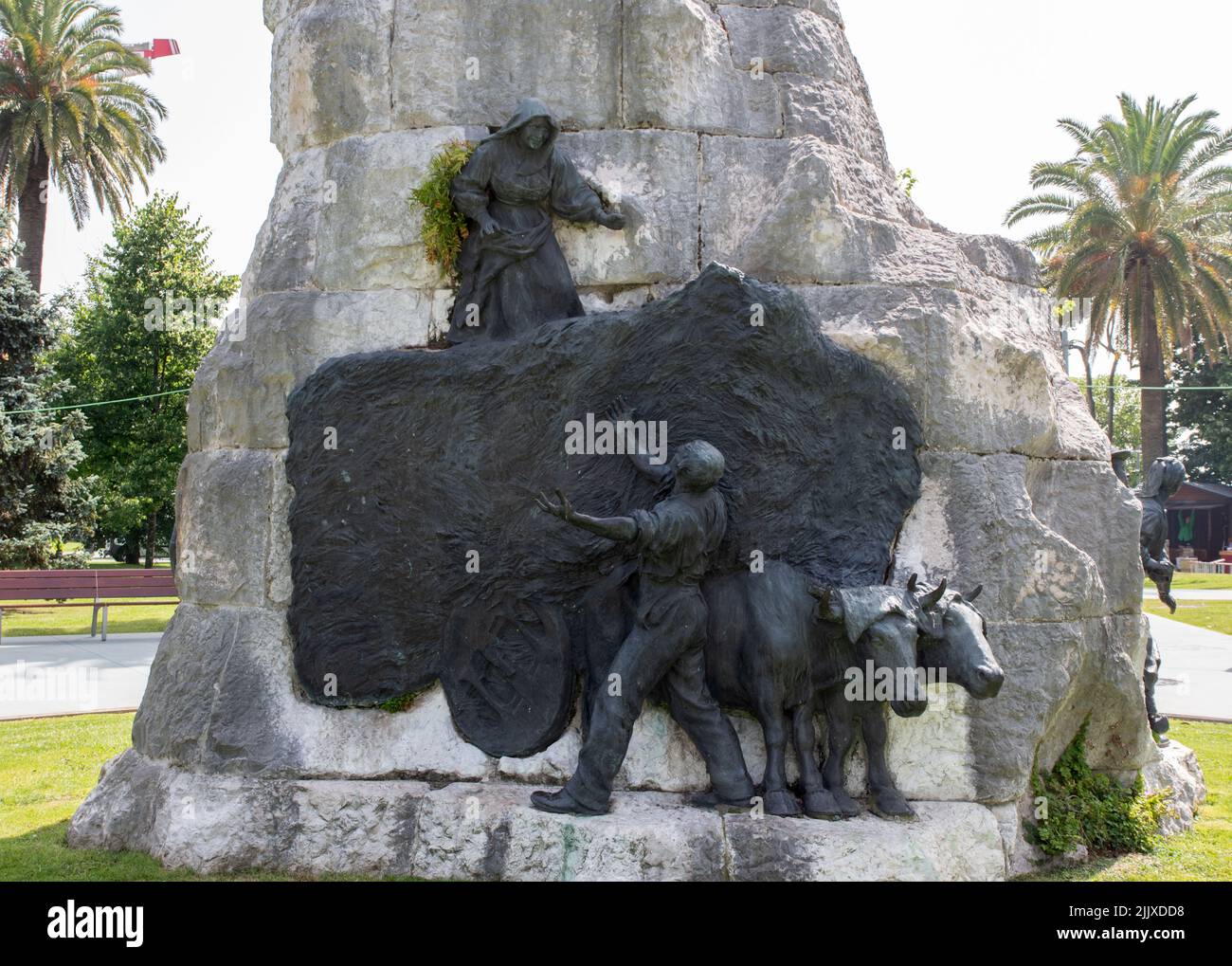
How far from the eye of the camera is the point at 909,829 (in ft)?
18.1

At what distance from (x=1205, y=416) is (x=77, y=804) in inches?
1564

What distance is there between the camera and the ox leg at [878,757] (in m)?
5.75

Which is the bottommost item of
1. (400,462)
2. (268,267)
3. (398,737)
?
(398,737)

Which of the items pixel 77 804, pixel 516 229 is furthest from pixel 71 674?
pixel 516 229

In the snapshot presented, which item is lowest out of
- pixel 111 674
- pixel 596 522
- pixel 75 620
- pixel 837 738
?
pixel 111 674

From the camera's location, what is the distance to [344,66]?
22.2 ft

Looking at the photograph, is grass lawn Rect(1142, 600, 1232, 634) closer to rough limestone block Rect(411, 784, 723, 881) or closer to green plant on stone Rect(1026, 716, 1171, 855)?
green plant on stone Rect(1026, 716, 1171, 855)

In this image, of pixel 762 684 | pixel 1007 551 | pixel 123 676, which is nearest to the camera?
pixel 762 684

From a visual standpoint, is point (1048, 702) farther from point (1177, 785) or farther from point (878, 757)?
point (1177, 785)

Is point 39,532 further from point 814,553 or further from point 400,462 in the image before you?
point 814,553

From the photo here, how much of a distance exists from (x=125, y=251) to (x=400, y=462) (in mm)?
22362

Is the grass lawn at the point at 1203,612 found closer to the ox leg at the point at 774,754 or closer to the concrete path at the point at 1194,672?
the concrete path at the point at 1194,672

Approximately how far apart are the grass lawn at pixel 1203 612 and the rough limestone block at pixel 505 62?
15452 mm
